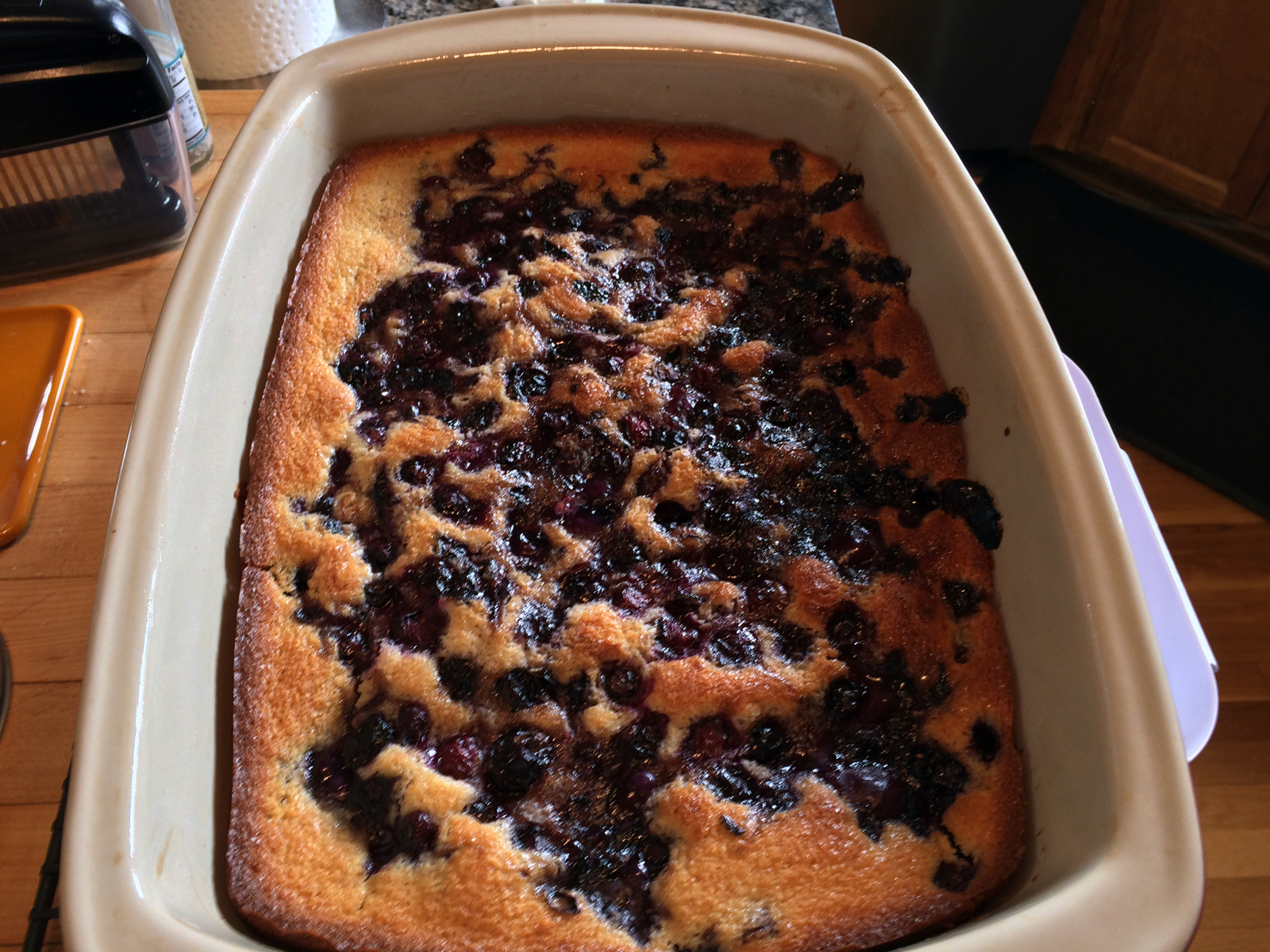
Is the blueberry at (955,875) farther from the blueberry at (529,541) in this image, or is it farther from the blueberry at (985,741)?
the blueberry at (529,541)

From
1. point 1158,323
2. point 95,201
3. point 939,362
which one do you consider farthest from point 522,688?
point 1158,323

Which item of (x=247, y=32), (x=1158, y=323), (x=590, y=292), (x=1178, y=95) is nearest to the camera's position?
(x=590, y=292)

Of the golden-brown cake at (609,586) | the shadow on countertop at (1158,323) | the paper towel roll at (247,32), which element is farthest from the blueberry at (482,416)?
the shadow on countertop at (1158,323)

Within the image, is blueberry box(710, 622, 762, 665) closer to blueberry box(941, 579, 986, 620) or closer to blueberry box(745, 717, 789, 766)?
blueberry box(745, 717, 789, 766)

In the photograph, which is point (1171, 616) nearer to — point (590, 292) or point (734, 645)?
point (734, 645)

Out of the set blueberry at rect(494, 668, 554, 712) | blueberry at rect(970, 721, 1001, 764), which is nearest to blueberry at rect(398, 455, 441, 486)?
blueberry at rect(494, 668, 554, 712)

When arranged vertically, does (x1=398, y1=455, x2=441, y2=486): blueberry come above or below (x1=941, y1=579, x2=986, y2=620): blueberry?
above
